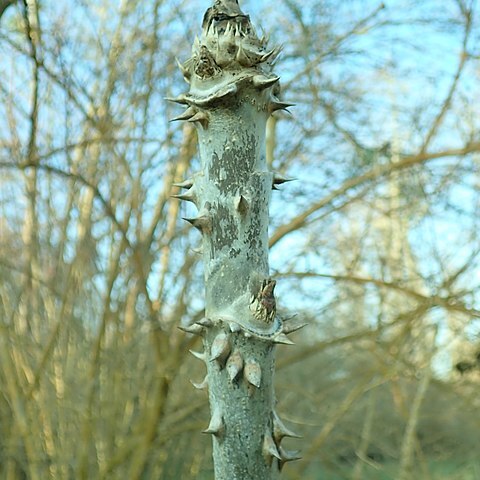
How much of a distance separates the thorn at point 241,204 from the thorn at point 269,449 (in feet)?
1.18

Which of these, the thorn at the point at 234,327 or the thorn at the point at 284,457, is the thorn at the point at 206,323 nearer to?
the thorn at the point at 234,327

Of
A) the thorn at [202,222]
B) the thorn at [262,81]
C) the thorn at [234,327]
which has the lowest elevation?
the thorn at [234,327]

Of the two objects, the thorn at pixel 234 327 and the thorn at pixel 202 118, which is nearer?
the thorn at pixel 234 327

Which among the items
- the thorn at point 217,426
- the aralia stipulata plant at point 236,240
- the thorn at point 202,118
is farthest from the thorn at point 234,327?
the thorn at point 202,118

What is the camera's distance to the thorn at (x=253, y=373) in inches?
48.0

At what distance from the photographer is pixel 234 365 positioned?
1.23m

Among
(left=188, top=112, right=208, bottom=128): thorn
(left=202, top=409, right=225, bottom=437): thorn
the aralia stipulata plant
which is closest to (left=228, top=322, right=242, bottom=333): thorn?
the aralia stipulata plant

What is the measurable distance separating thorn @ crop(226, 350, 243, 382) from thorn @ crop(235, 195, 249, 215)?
23 centimetres

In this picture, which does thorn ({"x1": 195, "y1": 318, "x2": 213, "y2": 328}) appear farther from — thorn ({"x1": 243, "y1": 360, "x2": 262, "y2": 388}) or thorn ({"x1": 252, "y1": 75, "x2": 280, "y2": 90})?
thorn ({"x1": 252, "y1": 75, "x2": 280, "y2": 90})

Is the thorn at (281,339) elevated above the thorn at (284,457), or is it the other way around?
the thorn at (281,339)

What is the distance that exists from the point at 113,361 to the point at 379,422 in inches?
132

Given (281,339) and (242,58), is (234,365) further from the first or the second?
(242,58)

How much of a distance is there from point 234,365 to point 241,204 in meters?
0.26

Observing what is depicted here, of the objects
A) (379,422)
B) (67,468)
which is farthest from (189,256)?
(379,422)
